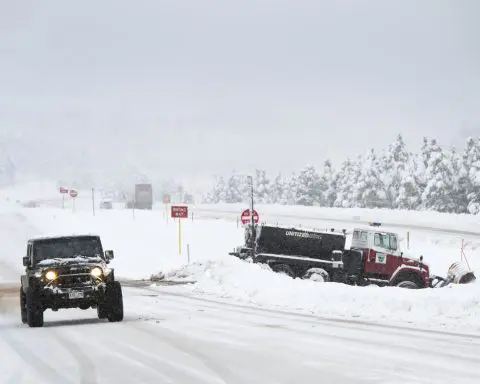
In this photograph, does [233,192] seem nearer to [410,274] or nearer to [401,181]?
[401,181]

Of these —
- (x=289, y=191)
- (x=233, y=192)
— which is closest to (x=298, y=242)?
(x=289, y=191)

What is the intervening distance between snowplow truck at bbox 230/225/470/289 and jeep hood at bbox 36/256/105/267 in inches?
557

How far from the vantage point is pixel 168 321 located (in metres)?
18.7

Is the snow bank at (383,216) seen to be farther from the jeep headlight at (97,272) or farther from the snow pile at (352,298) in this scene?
the jeep headlight at (97,272)

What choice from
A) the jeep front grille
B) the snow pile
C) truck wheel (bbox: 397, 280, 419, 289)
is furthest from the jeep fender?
the jeep front grille

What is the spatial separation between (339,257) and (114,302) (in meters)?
15.2

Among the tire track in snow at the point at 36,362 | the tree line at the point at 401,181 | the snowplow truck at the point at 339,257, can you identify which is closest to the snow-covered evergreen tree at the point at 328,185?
the tree line at the point at 401,181

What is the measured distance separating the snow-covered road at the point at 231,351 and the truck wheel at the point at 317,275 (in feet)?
38.3

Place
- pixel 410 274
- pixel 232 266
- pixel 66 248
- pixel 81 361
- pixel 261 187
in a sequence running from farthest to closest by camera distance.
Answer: pixel 261 187 < pixel 410 274 < pixel 232 266 < pixel 66 248 < pixel 81 361

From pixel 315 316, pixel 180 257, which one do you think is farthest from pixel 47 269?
pixel 180 257

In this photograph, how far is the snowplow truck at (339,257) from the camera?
104ft

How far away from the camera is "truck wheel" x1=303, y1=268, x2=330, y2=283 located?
104 ft

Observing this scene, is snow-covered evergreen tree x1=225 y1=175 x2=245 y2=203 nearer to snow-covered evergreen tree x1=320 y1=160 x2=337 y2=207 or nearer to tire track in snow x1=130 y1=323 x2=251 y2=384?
snow-covered evergreen tree x1=320 y1=160 x2=337 y2=207

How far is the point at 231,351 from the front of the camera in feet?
42.9
